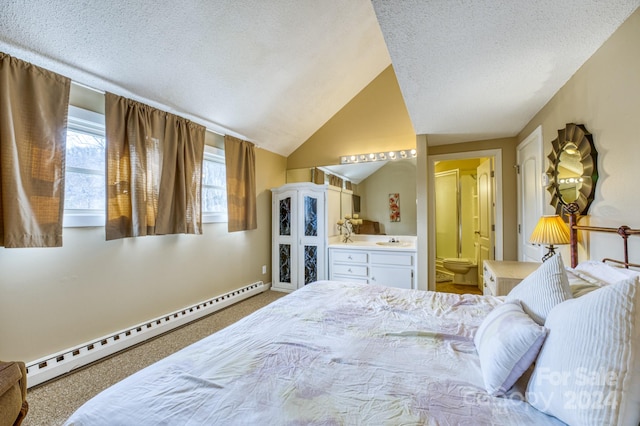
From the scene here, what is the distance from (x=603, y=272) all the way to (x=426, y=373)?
111cm

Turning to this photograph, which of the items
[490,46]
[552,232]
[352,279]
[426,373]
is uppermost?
[490,46]

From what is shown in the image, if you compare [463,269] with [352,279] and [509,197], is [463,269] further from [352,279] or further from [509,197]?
[352,279]

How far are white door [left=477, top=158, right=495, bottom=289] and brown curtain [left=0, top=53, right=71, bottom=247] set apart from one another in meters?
4.59

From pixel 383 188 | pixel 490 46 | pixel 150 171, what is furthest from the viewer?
pixel 383 188

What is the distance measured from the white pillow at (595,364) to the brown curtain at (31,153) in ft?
9.39

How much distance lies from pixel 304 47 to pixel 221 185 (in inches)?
76.5

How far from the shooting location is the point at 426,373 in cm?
95

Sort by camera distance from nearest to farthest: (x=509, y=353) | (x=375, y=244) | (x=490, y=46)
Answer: (x=509, y=353) < (x=490, y=46) < (x=375, y=244)

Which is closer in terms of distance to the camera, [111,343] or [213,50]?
[111,343]

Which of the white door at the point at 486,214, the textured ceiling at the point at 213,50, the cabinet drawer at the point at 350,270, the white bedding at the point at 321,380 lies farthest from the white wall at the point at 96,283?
the white door at the point at 486,214

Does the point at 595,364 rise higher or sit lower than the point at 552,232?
lower

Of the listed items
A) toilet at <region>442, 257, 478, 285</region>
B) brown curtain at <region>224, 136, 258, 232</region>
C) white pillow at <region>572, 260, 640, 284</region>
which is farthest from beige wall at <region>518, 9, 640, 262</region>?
brown curtain at <region>224, 136, 258, 232</region>

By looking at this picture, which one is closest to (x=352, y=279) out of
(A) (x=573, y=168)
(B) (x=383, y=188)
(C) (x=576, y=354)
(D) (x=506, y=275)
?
(B) (x=383, y=188)

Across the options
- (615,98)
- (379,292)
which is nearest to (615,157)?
(615,98)
